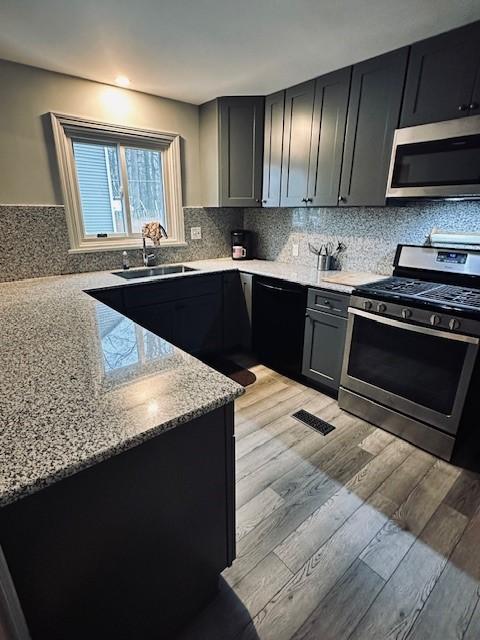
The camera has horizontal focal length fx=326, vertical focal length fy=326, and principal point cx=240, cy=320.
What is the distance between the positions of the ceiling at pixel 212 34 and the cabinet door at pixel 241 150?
41 centimetres

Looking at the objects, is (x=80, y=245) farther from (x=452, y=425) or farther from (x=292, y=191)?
(x=452, y=425)

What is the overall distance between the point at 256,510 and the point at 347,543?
1.42 feet

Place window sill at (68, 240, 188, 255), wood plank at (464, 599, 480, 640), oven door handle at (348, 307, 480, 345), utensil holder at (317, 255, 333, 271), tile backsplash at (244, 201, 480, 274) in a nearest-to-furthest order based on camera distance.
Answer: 1. wood plank at (464, 599, 480, 640)
2. oven door handle at (348, 307, 480, 345)
3. tile backsplash at (244, 201, 480, 274)
4. window sill at (68, 240, 188, 255)
5. utensil holder at (317, 255, 333, 271)

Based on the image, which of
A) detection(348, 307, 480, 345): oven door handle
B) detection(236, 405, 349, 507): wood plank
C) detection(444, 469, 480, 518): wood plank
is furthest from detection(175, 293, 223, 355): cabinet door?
detection(444, 469, 480, 518): wood plank

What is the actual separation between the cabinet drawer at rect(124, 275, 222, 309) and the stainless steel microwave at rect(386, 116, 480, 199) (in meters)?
1.55

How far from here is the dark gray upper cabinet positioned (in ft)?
5.73

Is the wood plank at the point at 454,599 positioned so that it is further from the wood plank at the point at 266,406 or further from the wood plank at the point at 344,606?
the wood plank at the point at 266,406

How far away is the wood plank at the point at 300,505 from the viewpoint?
1.40m

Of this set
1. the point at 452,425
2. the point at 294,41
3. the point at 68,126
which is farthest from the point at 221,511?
the point at 68,126

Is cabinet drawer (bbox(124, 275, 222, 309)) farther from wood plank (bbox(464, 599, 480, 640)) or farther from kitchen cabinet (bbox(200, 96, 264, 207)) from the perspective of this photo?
wood plank (bbox(464, 599, 480, 640))

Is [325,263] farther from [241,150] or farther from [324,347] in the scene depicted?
[241,150]

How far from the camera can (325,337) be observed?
8.02ft

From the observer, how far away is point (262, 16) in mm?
1680

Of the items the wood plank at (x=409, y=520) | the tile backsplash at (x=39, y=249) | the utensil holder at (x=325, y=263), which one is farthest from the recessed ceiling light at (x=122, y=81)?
the wood plank at (x=409, y=520)
